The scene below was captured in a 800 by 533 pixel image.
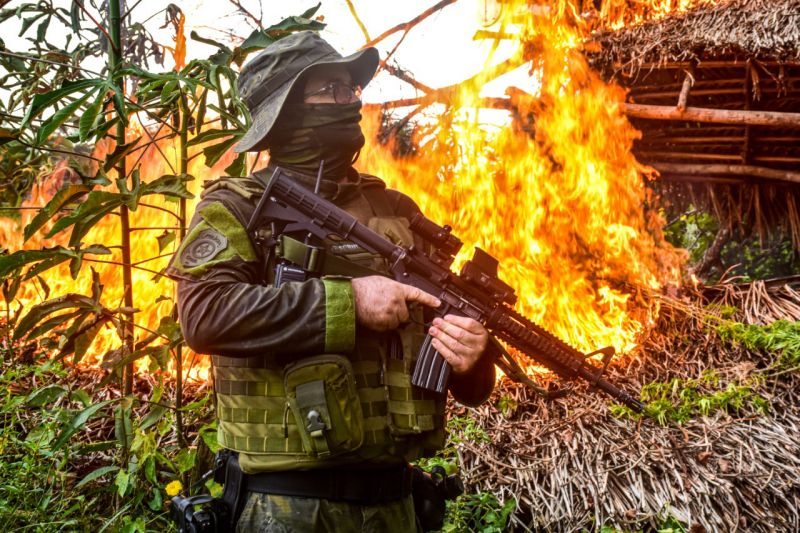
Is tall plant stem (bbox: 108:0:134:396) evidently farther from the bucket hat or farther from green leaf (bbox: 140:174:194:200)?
the bucket hat

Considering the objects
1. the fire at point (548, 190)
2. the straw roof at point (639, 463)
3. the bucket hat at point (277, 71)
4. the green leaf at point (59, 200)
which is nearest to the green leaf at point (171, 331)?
the green leaf at point (59, 200)

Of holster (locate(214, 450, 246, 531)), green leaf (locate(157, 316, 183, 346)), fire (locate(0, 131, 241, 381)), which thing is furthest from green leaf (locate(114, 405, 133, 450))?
fire (locate(0, 131, 241, 381))

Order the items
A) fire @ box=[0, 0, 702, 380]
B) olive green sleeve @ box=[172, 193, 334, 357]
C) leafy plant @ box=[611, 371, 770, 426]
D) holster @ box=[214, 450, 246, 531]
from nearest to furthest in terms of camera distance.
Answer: olive green sleeve @ box=[172, 193, 334, 357] → holster @ box=[214, 450, 246, 531] → leafy plant @ box=[611, 371, 770, 426] → fire @ box=[0, 0, 702, 380]

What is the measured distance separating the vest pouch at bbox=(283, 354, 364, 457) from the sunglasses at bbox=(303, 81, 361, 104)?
94 cm

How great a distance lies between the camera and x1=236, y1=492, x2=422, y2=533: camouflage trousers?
1993mm

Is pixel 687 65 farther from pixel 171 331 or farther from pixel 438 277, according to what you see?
pixel 171 331

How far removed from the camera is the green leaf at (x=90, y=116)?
2371 millimetres

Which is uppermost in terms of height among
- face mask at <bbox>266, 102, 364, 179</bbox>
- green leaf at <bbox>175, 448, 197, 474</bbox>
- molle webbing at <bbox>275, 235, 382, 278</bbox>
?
face mask at <bbox>266, 102, 364, 179</bbox>

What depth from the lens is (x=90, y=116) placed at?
241cm

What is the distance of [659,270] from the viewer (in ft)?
19.4

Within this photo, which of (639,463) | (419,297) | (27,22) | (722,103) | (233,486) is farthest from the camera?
(722,103)

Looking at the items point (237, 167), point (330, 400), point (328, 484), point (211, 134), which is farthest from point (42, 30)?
point (328, 484)

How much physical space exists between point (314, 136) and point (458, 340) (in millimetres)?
864

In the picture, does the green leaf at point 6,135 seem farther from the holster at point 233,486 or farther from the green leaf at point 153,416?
the holster at point 233,486
